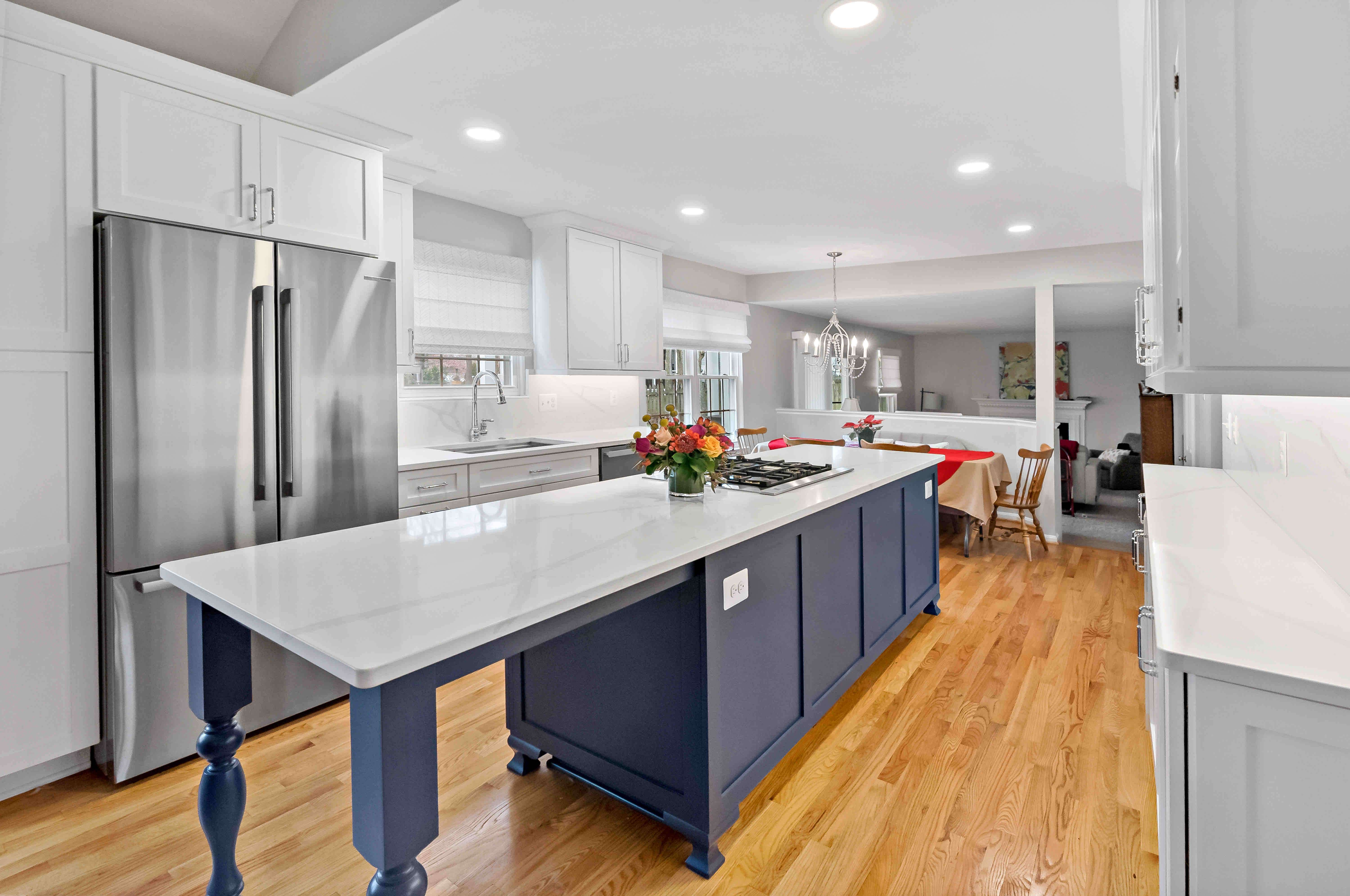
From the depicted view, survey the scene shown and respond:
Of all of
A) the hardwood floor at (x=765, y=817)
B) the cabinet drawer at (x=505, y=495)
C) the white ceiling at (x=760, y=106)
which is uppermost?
the white ceiling at (x=760, y=106)

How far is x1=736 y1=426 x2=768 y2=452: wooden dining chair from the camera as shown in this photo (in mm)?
6109

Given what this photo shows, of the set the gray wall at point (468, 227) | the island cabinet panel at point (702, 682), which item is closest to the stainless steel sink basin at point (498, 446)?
the gray wall at point (468, 227)

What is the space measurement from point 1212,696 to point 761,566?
46.7 inches

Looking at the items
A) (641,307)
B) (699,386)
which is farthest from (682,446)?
(699,386)

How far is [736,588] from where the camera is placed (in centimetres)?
187

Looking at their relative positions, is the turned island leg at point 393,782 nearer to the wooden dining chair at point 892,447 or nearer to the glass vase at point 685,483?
the glass vase at point 685,483

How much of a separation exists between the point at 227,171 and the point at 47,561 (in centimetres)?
144

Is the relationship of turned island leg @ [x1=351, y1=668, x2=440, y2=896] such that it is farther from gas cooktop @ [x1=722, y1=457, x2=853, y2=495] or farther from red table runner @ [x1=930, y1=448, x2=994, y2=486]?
red table runner @ [x1=930, y1=448, x2=994, y2=486]

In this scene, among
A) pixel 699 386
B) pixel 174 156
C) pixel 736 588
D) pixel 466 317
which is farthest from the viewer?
pixel 699 386

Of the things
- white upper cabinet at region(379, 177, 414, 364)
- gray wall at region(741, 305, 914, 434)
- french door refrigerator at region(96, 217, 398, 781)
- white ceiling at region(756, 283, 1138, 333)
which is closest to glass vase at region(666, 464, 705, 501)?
french door refrigerator at region(96, 217, 398, 781)

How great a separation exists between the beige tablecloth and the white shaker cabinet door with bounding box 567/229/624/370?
265 centimetres

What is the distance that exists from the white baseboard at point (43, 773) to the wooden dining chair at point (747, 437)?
4.60 m

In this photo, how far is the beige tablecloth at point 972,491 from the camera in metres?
4.97

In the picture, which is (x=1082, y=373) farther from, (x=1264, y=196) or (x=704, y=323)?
(x=1264, y=196)
